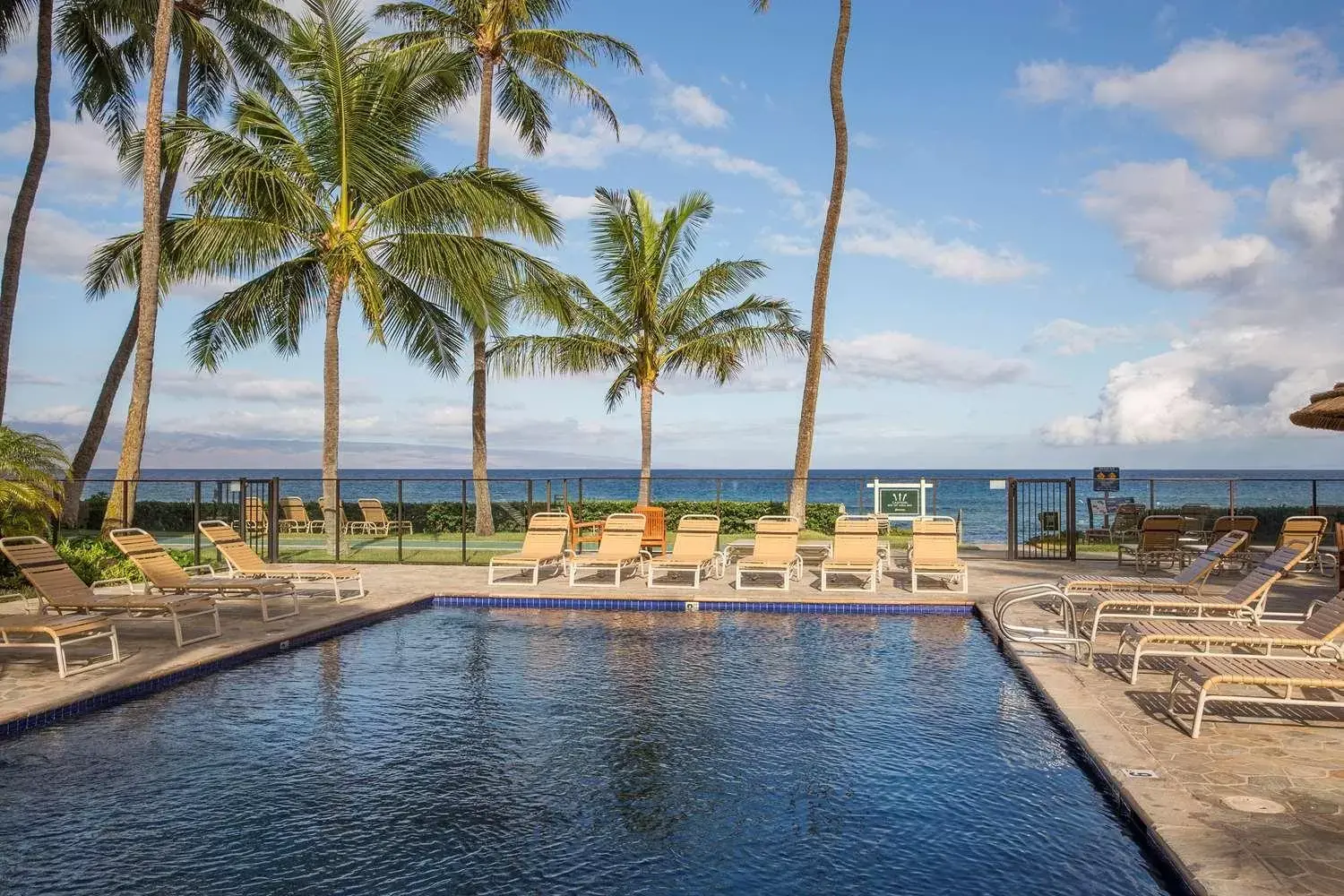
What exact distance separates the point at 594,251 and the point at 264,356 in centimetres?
768

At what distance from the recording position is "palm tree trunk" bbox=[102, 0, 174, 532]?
14805 mm

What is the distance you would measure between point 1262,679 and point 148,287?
15.3 metres

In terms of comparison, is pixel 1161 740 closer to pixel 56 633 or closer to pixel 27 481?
pixel 56 633

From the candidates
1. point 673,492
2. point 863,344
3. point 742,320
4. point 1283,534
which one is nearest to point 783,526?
point 1283,534

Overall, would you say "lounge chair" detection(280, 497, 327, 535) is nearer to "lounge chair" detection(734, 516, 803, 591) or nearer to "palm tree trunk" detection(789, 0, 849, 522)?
"palm tree trunk" detection(789, 0, 849, 522)

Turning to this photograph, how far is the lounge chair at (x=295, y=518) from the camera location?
77.0ft

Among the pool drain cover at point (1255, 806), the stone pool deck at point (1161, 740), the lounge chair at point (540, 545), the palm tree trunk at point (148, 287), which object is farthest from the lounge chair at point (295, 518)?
the pool drain cover at point (1255, 806)

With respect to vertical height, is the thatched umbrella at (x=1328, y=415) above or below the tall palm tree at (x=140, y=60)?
below

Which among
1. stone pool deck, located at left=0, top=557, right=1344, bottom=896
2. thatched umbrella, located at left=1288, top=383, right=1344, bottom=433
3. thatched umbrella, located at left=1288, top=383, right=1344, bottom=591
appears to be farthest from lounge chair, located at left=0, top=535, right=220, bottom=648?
thatched umbrella, located at left=1288, top=383, right=1344, bottom=433

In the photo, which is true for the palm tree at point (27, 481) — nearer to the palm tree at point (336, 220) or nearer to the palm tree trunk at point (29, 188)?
the palm tree at point (336, 220)

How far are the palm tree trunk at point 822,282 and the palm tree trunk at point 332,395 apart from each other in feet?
27.9

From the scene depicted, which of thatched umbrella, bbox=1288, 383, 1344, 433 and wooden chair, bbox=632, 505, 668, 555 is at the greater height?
thatched umbrella, bbox=1288, 383, 1344, 433

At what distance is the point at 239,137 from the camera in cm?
1655

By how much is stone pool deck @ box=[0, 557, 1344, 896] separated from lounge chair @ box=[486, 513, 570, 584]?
1.68 metres
